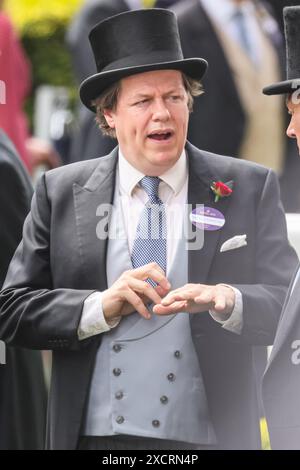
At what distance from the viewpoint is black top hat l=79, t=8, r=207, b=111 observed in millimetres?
4070

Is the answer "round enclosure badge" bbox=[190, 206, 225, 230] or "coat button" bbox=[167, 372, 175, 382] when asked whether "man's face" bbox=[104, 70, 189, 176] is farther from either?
"coat button" bbox=[167, 372, 175, 382]

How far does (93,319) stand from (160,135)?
1.79 ft

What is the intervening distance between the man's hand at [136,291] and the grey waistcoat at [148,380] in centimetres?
8

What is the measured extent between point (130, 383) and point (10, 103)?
2854mm

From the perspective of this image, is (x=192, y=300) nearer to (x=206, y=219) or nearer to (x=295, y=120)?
(x=206, y=219)

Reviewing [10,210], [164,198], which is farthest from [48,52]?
[164,198]

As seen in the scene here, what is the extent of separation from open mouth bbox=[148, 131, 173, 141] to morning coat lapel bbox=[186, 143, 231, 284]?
16cm

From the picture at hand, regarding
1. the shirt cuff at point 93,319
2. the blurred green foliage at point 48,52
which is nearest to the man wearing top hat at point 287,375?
the shirt cuff at point 93,319

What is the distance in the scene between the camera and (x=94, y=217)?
13.4ft

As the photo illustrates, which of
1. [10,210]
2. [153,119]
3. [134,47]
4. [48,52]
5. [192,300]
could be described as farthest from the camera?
[48,52]

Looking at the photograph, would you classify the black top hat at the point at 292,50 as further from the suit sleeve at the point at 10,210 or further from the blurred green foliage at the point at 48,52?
the blurred green foliage at the point at 48,52

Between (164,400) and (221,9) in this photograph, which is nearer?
(164,400)

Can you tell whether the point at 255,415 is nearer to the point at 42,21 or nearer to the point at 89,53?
→ the point at 89,53

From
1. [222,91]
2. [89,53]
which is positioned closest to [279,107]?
[222,91]
